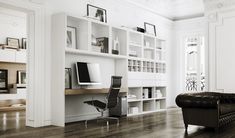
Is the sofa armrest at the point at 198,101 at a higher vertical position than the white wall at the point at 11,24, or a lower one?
lower

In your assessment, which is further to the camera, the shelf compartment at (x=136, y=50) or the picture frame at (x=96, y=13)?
the shelf compartment at (x=136, y=50)

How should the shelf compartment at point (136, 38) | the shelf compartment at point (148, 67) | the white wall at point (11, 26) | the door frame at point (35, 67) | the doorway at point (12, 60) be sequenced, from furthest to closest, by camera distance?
1. the white wall at point (11, 26)
2. the doorway at point (12, 60)
3. the shelf compartment at point (148, 67)
4. the shelf compartment at point (136, 38)
5. the door frame at point (35, 67)

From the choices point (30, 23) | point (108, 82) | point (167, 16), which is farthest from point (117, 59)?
point (167, 16)

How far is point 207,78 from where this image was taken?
24.7 feet

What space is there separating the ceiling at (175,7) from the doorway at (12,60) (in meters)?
4.23

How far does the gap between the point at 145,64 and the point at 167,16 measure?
2.85 meters

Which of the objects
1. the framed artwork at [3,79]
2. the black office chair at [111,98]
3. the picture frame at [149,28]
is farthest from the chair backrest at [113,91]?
the framed artwork at [3,79]

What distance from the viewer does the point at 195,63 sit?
9656 millimetres

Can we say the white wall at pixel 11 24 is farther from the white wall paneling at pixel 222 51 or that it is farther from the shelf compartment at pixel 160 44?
the white wall paneling at pixel 222 51

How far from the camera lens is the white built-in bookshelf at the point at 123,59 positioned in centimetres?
535

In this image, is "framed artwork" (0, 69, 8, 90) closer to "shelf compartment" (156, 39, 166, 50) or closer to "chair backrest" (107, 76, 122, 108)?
"chair backrest" (107, 76, 122, 108)

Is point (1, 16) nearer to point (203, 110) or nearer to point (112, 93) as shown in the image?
point (112, 93)

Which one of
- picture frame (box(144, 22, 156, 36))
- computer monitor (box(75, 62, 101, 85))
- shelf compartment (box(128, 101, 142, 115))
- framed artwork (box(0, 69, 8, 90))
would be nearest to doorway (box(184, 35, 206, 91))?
picture frame (box(144, 22, 156, 36))

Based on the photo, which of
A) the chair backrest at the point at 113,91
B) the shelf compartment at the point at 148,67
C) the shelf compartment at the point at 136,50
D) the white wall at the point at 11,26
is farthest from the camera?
the white wall at the point at 11,26
